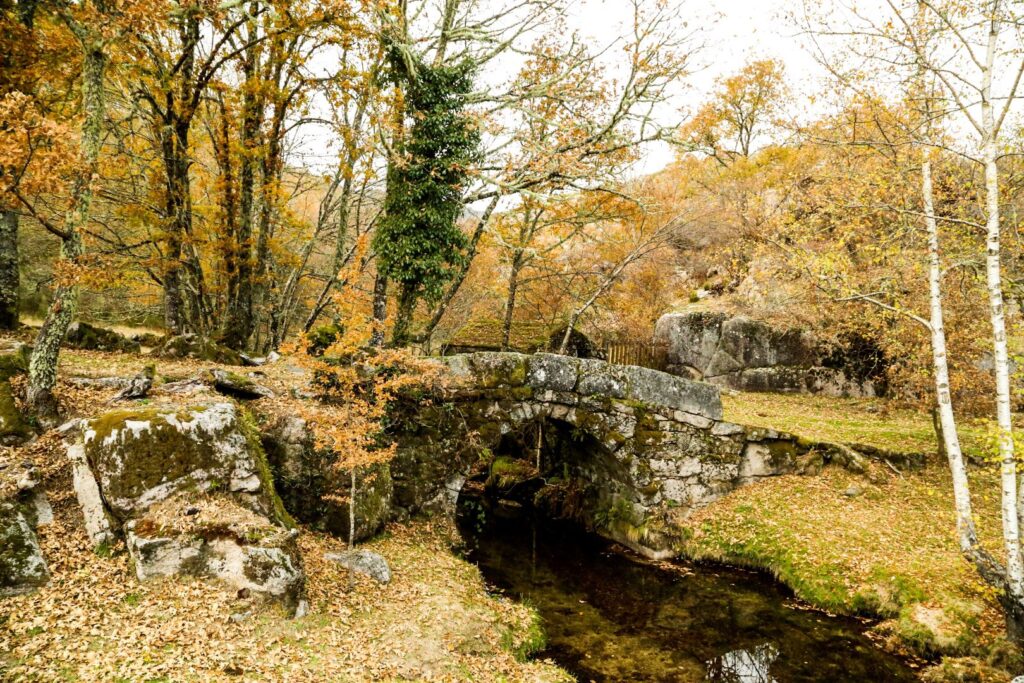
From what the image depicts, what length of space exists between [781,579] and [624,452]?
4488mm

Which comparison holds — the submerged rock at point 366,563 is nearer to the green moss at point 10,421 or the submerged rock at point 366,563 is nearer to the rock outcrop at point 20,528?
the rock outcrop at point 20,528

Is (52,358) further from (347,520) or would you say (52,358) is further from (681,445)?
(681,445)

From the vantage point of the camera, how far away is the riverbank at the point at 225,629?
5.32 meters

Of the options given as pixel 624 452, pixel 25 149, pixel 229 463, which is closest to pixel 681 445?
pixel 624 452

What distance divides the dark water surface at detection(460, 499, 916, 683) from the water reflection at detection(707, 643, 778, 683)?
0.02 metres

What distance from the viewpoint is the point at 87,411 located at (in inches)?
330

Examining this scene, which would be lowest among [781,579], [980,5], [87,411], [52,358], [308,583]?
[781,579]

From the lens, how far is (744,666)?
28.7ft

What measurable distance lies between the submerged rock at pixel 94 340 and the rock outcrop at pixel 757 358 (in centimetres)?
1882

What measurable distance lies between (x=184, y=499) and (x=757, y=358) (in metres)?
20.4

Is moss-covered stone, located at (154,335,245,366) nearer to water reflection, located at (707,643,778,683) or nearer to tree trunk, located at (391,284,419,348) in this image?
tree trunk, located at (391,284,419,348)

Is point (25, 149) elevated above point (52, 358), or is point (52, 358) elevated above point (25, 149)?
point (25, 149)

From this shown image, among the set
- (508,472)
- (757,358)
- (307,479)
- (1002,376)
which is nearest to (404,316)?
(307,479)

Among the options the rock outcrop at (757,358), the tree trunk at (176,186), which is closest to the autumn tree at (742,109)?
the rock outcrop at (757,358)
